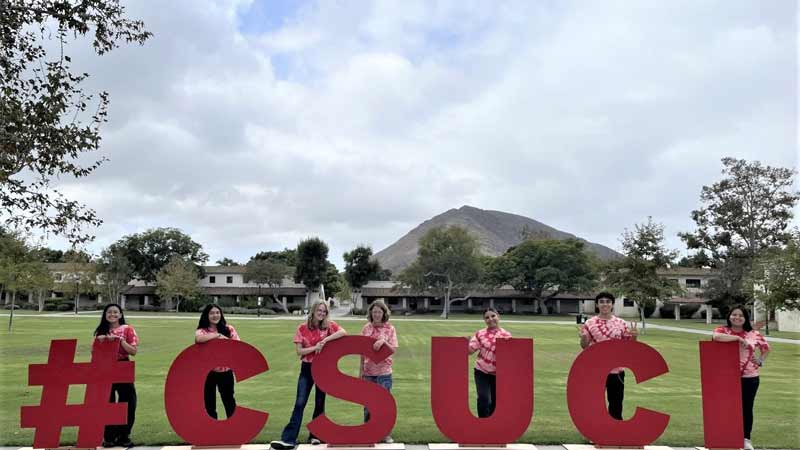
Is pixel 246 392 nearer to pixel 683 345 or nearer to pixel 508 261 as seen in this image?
pixel 683 345

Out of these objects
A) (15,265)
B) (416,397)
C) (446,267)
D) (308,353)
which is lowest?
(416,397)

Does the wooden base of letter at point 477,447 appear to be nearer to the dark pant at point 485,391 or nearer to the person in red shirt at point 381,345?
the dark pant at point 485,391

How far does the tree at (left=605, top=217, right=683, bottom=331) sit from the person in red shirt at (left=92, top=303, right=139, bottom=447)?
93.1 ft

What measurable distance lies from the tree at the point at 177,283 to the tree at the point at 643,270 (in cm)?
4600

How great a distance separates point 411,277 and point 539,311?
17.2 m

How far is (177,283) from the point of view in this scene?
62.0 meters

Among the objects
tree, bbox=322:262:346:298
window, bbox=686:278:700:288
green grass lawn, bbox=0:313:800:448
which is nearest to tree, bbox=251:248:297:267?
tree, bbox=322:262:346:298

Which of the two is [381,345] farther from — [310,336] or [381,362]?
[310,336]

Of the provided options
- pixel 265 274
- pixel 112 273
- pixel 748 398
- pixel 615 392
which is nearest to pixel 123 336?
pixel 615 392

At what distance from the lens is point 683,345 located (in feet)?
81.8

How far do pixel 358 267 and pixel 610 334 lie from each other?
65.1 meters

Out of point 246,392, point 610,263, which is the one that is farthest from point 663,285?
point 246,392

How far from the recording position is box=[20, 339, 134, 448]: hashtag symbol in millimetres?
6645

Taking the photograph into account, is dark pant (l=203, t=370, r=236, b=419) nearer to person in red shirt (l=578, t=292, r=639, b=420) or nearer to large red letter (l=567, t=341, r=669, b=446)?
large red letter (l=567, t=341, r=669, b=446)
